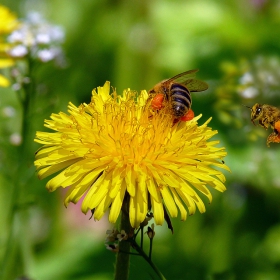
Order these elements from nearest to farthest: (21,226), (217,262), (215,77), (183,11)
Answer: (21,226)
(217,262)
(215,77)
(183,11)

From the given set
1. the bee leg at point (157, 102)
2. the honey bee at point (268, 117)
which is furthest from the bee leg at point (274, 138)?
the bee leg at point (157, 102)

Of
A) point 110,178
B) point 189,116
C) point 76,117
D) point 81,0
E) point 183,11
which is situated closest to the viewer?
point 110,178

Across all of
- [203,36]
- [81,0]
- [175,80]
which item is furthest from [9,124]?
[81,0]

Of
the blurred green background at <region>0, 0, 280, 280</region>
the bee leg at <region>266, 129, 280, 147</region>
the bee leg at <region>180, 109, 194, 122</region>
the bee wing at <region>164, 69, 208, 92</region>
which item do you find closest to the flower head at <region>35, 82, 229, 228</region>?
the bee leg at <region>180, 109, 194, 122</region>

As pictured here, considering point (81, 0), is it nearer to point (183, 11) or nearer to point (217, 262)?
point (183, 11)

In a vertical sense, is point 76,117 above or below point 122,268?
above
